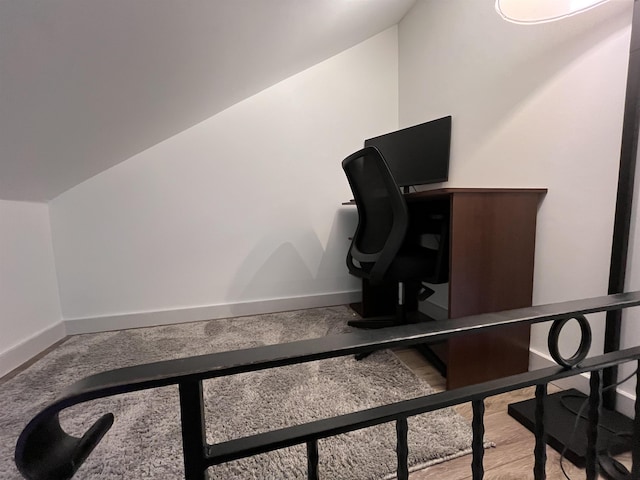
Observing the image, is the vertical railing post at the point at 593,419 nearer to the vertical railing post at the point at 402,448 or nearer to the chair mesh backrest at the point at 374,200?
the vertical railing post at the point at 402,448

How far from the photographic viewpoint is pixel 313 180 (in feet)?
7.69

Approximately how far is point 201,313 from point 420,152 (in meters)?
1.98

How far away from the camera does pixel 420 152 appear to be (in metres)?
2.00

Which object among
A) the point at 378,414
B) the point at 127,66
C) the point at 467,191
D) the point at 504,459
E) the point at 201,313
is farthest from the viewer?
the point at 201,313

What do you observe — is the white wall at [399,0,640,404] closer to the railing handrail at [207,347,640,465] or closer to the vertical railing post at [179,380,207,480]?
the railing handrail at [207,347,640,465]

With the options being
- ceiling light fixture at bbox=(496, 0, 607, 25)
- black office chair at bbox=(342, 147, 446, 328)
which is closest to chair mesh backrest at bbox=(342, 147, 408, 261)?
black office chair at bbox=(342, 147, 446, 328)

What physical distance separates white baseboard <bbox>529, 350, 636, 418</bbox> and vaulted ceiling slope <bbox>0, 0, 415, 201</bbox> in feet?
6.59

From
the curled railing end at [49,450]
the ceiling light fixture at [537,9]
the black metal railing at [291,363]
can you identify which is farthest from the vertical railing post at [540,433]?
the ceiling light fixture at [537,9]

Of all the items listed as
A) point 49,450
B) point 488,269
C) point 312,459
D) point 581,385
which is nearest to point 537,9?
point 488,269

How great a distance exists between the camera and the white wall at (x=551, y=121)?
3.65 ft

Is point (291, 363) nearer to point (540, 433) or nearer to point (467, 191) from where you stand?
point (540, 433)

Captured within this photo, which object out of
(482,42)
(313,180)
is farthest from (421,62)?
(313,180)

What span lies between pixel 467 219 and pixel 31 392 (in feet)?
6.87

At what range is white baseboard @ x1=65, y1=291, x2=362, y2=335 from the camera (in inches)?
78.7
